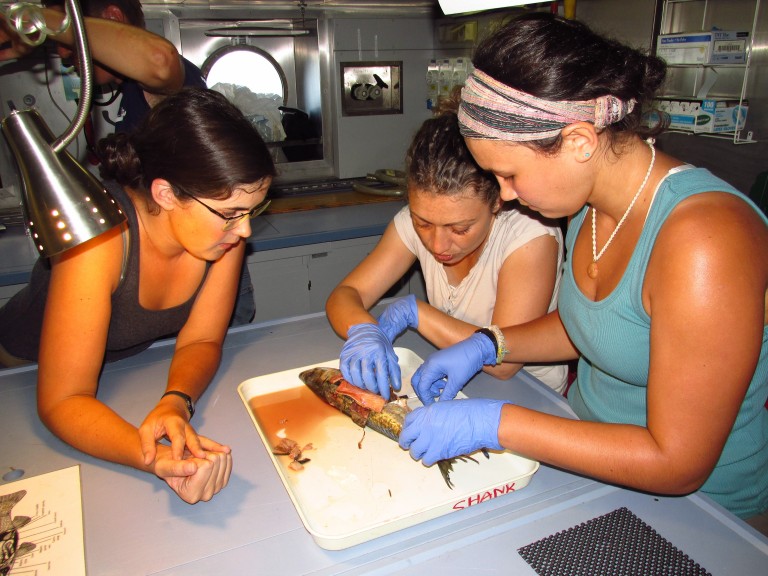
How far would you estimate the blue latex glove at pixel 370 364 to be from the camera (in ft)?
4.79

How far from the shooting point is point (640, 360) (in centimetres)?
116

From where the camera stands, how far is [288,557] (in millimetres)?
994

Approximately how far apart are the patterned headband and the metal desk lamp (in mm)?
681

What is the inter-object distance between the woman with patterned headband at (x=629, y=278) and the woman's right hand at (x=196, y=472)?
0.39m

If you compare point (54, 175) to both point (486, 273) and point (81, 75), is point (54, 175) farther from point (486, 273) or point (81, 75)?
point (486, 273)

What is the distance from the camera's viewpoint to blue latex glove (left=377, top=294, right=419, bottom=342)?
1.73 m

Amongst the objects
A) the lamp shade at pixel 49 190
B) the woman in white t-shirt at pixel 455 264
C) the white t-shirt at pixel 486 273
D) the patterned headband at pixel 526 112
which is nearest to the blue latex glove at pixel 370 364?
the woman in white t-shirt at pixel 455 264

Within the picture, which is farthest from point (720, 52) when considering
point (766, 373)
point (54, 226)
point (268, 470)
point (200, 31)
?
point (200, 31)

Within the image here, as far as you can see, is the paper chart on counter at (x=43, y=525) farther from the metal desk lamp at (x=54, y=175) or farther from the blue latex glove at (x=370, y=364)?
the blue latex glove at (x=370, y=364)

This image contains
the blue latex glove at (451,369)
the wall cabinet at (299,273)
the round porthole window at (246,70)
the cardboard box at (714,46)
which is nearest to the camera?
the blue latex glove at (451,369)

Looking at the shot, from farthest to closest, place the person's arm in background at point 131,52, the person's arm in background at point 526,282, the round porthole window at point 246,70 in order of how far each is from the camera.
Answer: the round porthole window at point 246,70, the person's arm in background at point 131,52, the person's arm in background at point 526,282

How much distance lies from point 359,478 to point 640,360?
634mm

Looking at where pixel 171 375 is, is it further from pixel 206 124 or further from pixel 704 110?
pixel 704 110

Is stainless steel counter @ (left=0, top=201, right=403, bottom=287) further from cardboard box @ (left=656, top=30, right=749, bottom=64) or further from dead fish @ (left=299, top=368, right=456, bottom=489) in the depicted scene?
cardboard box @ (left=656, top=30, right=749, bottom=64)
